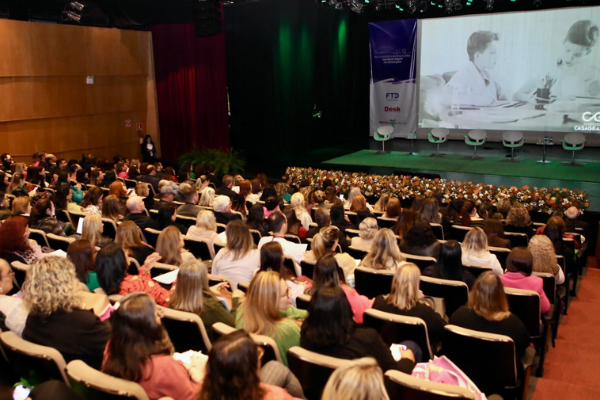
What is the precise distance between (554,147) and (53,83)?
12.3 metres

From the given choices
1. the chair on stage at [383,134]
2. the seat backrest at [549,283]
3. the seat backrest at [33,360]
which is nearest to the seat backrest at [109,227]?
the seat backrest at [33,360]

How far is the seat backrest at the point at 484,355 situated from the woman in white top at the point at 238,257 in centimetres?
179

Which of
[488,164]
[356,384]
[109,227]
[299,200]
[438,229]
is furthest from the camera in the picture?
[488,164]

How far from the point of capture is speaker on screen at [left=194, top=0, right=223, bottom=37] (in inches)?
404

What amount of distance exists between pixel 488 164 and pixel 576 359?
9160 mm

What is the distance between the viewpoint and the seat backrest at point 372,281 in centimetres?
392

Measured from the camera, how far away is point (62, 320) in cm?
267

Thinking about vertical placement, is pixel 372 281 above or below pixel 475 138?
below

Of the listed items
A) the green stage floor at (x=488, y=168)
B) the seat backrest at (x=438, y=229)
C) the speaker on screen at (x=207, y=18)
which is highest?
the speaker on screen at (x=207, y=18)

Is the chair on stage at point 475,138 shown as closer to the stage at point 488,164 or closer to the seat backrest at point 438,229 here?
the stage at point 488,164

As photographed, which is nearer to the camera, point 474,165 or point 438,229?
point 438,229

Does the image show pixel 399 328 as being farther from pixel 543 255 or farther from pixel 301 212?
pixel 301 212

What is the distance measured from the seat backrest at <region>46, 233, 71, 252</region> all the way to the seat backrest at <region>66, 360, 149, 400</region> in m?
2.95

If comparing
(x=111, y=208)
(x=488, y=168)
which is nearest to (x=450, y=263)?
(x=111, y=208)
